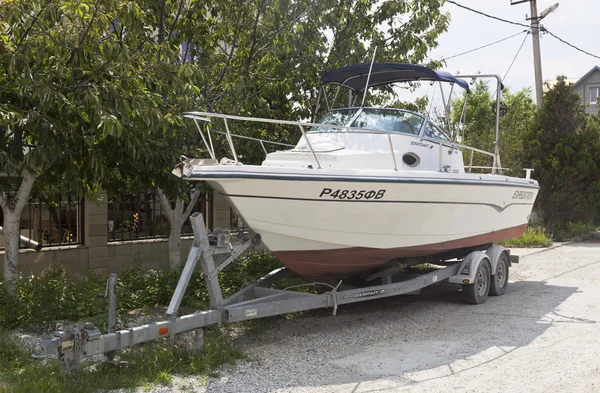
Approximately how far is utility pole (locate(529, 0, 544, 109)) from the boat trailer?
11.2m

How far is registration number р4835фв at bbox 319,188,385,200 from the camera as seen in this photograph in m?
6.65

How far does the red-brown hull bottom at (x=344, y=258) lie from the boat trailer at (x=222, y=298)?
268 millimetres

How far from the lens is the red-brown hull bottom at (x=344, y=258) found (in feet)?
23.1

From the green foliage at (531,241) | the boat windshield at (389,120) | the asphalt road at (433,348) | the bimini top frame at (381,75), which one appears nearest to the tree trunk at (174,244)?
the asphalt road at (433,348)

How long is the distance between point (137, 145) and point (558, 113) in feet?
45.3

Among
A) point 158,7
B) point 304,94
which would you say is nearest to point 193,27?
point 158,7

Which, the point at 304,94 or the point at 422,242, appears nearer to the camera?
the point at 422,242

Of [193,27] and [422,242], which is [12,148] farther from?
[422,242]

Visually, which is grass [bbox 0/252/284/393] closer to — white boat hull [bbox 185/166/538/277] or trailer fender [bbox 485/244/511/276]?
white boat hull [bbox 185/166/538/277]

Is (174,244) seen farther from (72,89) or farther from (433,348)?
(433,348)

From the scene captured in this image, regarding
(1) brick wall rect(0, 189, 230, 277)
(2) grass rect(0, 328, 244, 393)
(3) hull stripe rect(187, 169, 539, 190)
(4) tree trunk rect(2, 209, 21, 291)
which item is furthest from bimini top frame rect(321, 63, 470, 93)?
(4) tree trunk rect(2, 209, 21, 291)

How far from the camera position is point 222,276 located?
29.7 feet

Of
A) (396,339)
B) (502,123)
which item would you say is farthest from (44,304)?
(502,123)

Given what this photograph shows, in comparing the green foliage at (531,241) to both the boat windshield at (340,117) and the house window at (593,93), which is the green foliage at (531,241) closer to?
the boat windshield at (340,117)
